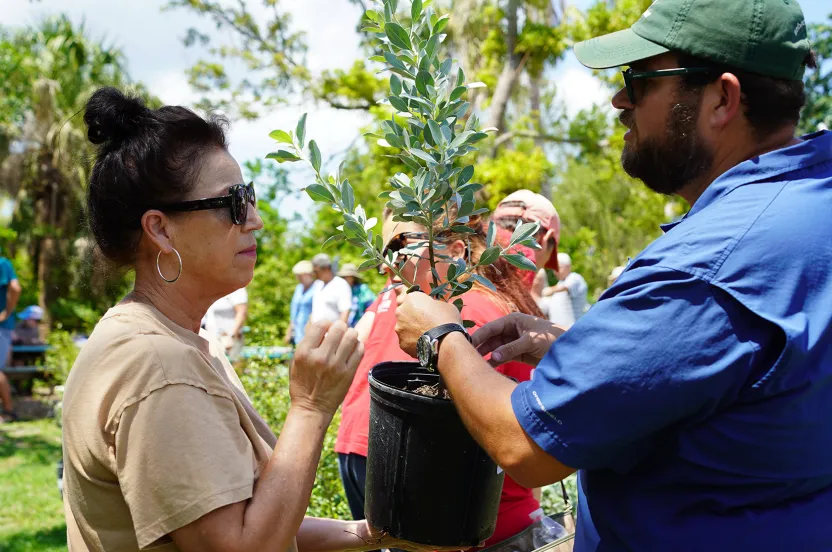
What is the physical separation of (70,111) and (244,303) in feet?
38.0

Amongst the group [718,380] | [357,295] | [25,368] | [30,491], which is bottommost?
[25,368]

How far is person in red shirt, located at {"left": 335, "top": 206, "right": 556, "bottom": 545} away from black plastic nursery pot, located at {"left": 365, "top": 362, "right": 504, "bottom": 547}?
2.21 ft

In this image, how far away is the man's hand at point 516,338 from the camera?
1965 mm

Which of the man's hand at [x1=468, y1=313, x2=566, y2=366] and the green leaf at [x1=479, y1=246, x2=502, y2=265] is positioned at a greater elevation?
the green leaf at [x1=479, y1=246, x2=502, y2=265]

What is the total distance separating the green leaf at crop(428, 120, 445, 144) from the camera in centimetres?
176

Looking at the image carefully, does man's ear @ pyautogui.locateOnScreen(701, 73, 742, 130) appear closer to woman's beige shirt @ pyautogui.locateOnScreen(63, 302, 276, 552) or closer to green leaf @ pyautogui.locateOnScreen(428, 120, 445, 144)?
green leaf @ pyautogui.locateOnScreen(428, 120, 445, 144)

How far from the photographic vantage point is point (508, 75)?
38.4 ft

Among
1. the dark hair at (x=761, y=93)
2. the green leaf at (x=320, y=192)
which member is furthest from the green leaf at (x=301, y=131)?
the dark hair at (x=761, y=93)

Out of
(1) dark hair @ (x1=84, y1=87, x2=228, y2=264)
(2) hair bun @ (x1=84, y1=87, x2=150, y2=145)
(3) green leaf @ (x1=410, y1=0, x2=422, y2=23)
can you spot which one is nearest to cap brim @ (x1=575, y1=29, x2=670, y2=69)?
(3) green leaf @ (x1=410, y1=0, x2=422, y2=23)

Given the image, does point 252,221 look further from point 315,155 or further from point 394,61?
point 394,61

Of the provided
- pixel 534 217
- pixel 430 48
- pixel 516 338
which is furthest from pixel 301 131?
pixel 534 217

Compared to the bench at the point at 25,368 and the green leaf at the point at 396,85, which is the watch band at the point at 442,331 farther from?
the bench at the point at 25,368

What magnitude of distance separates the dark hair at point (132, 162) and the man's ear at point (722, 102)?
1.21 meters

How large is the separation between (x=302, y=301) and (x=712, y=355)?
29.6 ft
